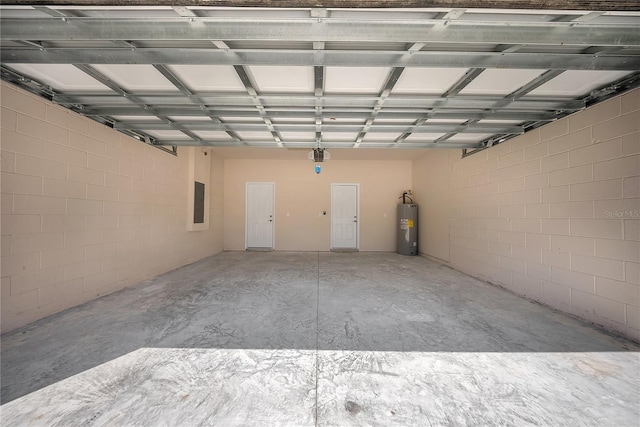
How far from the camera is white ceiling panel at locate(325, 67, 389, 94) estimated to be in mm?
2105

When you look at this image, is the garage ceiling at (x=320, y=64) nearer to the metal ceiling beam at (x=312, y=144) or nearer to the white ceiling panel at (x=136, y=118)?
the white ceiling panel at (x=136, y=118)

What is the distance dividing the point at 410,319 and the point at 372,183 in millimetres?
5147

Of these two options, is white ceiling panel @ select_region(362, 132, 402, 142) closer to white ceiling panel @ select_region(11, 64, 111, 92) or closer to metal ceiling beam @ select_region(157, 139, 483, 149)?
metal ceiling beam @ select_region(157, 139, 483, 149)

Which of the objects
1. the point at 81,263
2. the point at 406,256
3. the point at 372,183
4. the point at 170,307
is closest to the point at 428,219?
the point at 406,256

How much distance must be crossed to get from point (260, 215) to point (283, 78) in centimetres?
534

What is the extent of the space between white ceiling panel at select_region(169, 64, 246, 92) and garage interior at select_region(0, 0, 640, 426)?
2cm

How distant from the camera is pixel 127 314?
8.52ft

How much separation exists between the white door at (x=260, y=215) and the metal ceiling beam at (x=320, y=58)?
5342 millimetres

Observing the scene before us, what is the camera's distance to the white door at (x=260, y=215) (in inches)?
283

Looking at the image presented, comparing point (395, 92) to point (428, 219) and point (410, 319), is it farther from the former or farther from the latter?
point (428, 219)

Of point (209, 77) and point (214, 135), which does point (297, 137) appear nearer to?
point (214, 135)

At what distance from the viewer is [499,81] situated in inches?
87.7

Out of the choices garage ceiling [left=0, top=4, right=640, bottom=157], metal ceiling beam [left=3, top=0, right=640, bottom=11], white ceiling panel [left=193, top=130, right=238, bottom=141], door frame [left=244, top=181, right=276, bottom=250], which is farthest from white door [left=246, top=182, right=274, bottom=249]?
metal ceiling beam [left=3, top=0, right=640, bottom=11]

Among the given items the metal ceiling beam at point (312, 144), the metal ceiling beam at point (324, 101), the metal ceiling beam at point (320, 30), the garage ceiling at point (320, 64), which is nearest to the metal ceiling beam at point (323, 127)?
the garage ceiling at point (320, 64)
